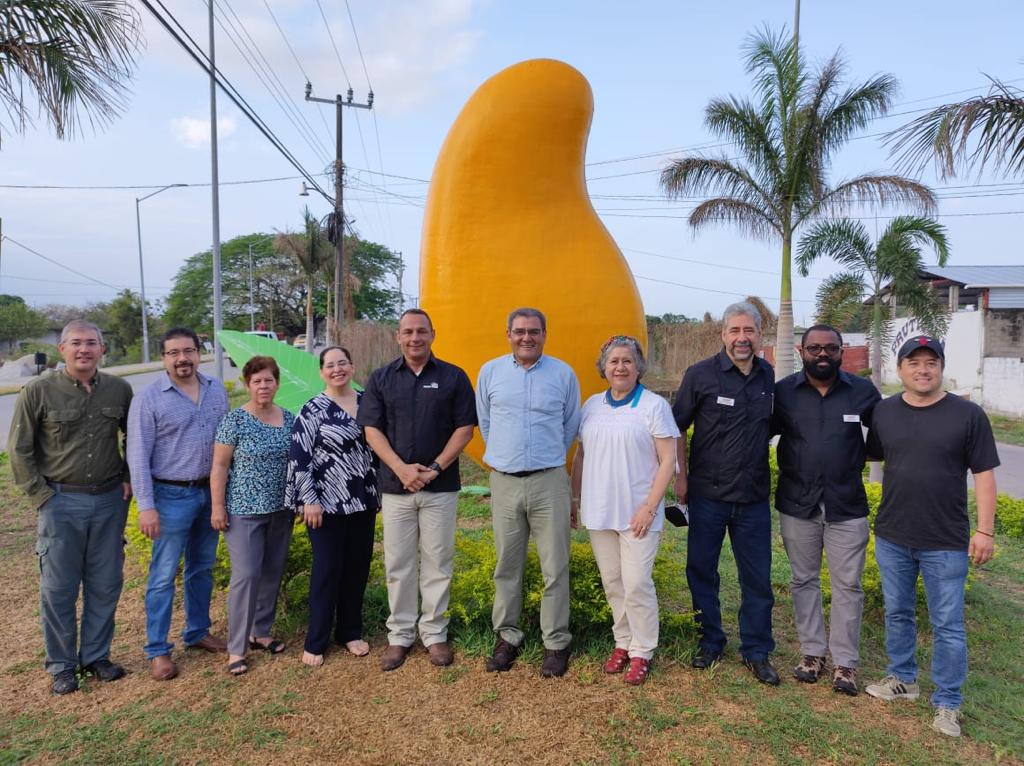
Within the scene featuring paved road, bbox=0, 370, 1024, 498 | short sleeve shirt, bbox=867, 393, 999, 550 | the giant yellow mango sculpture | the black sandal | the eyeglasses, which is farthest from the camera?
paved road, bbox=0, 370, 1024, 498

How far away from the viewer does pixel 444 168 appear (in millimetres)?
4906

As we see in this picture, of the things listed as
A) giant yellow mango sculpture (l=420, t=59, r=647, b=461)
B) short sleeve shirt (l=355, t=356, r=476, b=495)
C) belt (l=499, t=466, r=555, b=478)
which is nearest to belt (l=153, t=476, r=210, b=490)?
short sleeve shirt (l=355, t=356, r=476, b=495)

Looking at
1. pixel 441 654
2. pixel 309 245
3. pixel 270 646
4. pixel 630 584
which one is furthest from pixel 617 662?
pixel 309 245

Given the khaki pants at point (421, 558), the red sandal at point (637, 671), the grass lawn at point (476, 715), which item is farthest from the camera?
the khaki pants at point (421, 558)

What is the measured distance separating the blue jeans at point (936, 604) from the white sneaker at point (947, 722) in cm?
3

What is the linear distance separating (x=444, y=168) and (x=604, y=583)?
120 inches

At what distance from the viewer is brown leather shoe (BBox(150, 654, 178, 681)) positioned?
131 inches

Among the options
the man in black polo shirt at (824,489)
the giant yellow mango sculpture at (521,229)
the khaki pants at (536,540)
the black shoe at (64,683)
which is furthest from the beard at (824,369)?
the black shoe at (64,683)

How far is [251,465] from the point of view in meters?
3.35

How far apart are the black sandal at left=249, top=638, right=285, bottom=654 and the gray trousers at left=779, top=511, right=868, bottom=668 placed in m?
2.57

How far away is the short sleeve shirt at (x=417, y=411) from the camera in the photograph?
330 cm

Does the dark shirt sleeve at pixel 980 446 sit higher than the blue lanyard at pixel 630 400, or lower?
lower

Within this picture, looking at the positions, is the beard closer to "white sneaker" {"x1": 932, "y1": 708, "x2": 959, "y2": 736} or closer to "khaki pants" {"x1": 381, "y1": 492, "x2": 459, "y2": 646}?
"white sneaker" {"x1": 932, "y1": 708, "x2": 959, "y2": 736}

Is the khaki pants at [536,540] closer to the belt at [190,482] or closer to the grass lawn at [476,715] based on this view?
the grass lawn at [476,715]
